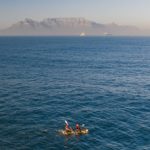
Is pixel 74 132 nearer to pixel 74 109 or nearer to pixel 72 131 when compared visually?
pixel 72 131

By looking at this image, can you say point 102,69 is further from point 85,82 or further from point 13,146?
point 13,146

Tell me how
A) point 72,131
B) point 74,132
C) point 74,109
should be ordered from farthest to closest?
point 74,109 < point 74,132 < point 72,131

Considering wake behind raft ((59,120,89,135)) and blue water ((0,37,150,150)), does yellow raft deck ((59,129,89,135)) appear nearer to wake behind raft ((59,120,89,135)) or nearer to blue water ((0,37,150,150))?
wake behind raft ((59,120,89,135))

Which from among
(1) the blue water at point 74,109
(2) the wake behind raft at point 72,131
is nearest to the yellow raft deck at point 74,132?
(2) the wake behind raft at point 72,131

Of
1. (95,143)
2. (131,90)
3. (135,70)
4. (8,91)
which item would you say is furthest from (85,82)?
(95,143)

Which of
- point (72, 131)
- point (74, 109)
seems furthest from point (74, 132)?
Result: point (74, 109)

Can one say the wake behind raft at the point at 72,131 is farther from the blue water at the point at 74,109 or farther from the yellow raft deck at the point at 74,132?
the blue water at the point at 74,109

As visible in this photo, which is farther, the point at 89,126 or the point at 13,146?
the point at 89,126

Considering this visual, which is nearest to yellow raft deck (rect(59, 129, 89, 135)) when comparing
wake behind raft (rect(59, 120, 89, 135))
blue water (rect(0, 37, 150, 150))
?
wake behind raft (rect(59, 120, 89, 135))

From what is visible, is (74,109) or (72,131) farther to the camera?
(74,109)

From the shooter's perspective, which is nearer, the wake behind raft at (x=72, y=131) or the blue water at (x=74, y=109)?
the blue water at (x=74, y=109)

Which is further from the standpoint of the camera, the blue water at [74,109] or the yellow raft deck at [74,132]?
the yellow raft deck at [74,132]
